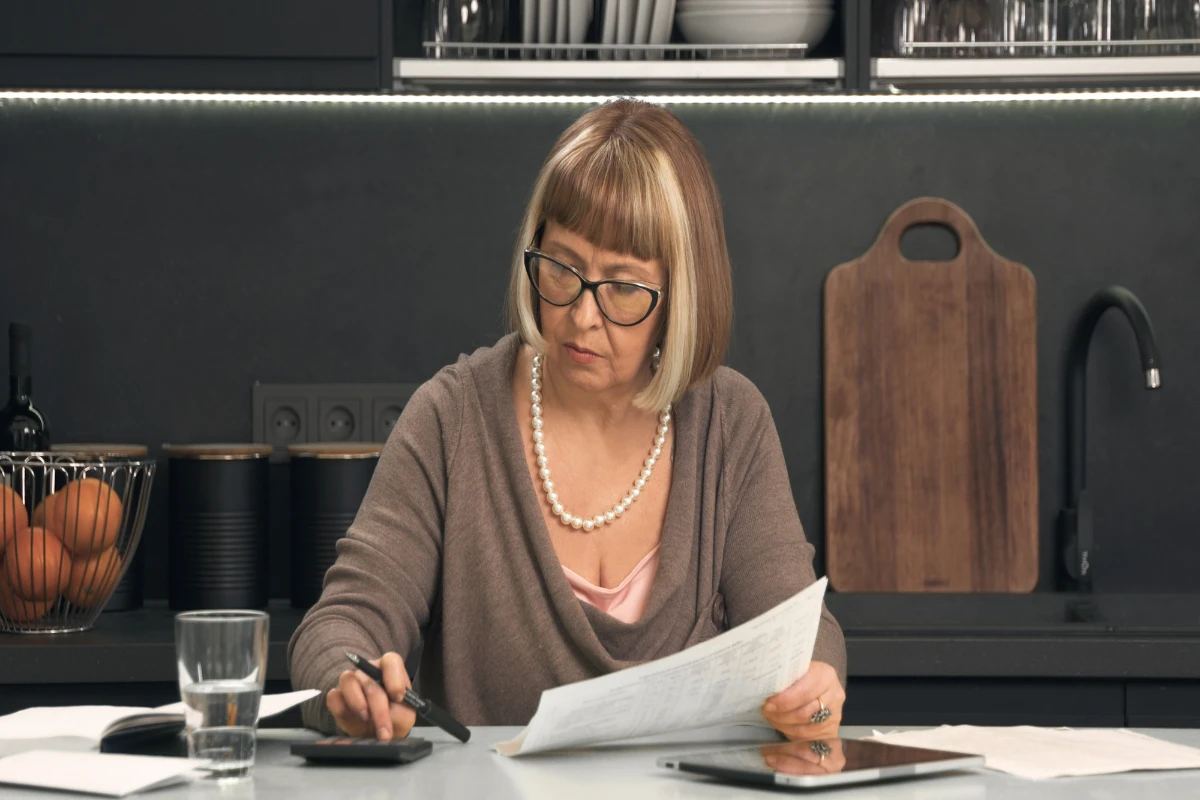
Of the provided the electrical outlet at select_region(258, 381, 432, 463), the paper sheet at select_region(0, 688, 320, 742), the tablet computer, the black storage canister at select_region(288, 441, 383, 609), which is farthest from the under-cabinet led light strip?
the tablet computer

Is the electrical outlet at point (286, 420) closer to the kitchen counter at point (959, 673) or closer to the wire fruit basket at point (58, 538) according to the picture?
the wire fruit basket at point (58, 538)

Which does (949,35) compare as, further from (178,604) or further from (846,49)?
(178,604)

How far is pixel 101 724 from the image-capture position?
127cm

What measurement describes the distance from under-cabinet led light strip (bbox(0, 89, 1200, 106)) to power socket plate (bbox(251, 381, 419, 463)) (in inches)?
18.2

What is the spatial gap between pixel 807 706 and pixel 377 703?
36 cm

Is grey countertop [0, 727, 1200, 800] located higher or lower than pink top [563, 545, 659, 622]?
lower

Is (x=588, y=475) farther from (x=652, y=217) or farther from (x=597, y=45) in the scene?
(x=597, y=45)

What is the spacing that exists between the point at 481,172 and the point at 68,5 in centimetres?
68

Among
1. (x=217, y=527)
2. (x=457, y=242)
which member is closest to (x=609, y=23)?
(x=457, y=242)

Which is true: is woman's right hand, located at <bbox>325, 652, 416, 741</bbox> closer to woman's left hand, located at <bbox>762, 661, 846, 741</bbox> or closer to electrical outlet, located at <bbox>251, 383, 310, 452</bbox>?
woman's left hand, located at <bbox>762, 661, 846, 741</bbox>

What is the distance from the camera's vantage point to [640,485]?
1658 mm

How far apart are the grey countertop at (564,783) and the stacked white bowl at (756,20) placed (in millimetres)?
1343

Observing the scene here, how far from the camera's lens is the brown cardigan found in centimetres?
154

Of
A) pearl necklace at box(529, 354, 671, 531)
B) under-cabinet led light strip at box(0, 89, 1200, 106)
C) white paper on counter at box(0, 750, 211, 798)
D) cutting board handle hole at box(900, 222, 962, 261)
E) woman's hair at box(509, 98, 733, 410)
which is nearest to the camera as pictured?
white paper on counter at box(0, 750, 211, 798)
